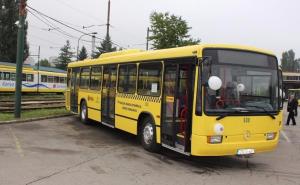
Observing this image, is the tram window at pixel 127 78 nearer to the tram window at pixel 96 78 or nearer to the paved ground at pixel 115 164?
the paved ground at pixel 115 164

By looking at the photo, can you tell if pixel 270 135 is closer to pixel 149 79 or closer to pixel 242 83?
pixel 242 83

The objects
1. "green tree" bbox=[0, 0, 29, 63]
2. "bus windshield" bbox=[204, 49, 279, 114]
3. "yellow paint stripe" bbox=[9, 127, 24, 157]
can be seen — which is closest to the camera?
"bus windshield" bbox=[204, 49, 279, 114]

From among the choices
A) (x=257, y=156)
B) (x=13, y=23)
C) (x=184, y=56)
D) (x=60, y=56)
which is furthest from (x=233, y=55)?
(x=60, y=56)

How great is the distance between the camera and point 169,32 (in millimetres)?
32594

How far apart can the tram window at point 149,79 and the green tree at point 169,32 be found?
67.2 ft

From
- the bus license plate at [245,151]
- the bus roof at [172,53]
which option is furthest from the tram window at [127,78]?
the bus license plate at [245,151]

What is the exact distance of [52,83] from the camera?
52.0 meters

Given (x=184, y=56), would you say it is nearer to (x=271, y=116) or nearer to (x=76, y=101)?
(x=271, y=116)

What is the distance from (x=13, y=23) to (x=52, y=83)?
14.5 m

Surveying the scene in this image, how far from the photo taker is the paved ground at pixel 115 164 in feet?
27.2

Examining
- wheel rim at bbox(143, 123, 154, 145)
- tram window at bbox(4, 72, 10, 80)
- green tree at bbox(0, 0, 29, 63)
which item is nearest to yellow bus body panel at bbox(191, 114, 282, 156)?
wheel rim at bbox(143, 123, 154, 145)

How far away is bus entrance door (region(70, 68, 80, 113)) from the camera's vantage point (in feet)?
61.5

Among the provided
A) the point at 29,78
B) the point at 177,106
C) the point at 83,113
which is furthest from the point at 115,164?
the point at 29,78

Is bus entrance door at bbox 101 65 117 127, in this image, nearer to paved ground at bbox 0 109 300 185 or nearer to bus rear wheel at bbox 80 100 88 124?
paved ground at bbox 0 109 300 185
